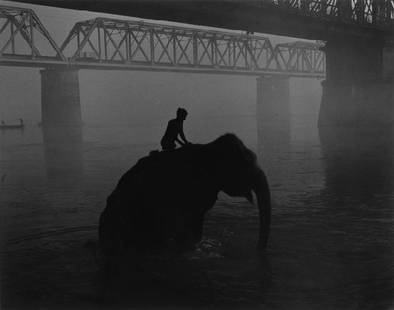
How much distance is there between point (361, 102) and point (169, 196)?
50.5 metres

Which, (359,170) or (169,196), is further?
(359,170)

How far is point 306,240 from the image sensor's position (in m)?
10.0

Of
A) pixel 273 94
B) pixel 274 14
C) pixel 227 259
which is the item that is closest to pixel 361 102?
pixel 274 14

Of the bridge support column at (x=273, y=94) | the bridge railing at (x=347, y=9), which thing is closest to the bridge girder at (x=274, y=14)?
the bridge railing at (x=347, y=9)

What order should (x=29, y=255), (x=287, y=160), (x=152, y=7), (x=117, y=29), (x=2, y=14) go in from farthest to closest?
(x=117, y=29)
(x=2, y=14)
(x=152, y=7)
(x=287, y=160)
(x=29, y=255)

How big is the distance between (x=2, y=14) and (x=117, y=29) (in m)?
20.1

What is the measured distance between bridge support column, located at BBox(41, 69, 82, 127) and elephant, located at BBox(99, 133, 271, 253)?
7762 centimetres

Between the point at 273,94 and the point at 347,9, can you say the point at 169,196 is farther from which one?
the point at 273,94

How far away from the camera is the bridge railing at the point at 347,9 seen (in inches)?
1771

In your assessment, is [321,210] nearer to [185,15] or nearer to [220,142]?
[220,142]

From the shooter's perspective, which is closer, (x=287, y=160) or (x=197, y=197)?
(x=197, y=197)

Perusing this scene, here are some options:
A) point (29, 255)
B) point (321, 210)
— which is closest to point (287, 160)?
point (321, 210)

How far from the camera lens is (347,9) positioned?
53250 millimetres

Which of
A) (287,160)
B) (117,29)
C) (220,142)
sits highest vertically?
(117,29)
